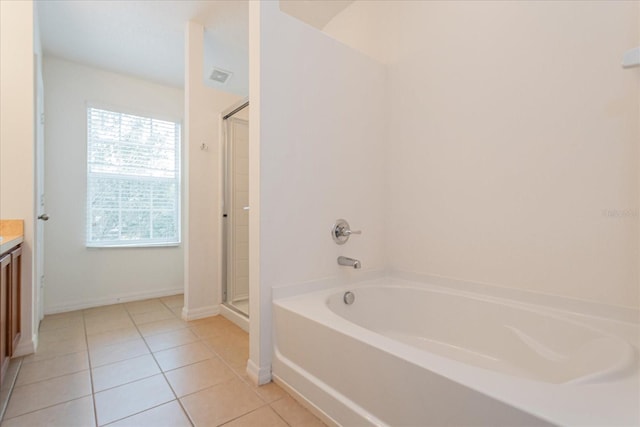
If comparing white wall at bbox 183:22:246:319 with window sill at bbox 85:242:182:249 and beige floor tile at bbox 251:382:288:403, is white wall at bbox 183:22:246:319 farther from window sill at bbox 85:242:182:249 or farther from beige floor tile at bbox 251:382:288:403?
beige floor tile at bbox 251:382:288:403

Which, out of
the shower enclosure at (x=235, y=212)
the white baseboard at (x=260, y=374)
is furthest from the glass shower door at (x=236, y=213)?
the white baseboard at (x=260, y=374)

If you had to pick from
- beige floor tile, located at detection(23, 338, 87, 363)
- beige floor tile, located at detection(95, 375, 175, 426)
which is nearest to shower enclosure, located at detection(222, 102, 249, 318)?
beige floor tile, located at detection(23, 338, 87, 363)

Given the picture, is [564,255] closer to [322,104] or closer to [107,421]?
[322,104]

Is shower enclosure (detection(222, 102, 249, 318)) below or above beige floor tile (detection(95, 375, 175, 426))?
above

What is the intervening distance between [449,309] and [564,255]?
623 mm

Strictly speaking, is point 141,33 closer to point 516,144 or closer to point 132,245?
point 132,245

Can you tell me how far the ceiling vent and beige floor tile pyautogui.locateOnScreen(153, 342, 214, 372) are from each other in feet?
9.08

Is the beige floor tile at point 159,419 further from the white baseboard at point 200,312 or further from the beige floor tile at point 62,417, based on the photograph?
the white baseboard at point 200,312

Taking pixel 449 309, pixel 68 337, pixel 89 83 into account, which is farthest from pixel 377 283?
pixel 89 83

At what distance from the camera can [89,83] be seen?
296 cm

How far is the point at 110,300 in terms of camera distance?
3002mm

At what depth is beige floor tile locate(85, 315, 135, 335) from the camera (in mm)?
2297

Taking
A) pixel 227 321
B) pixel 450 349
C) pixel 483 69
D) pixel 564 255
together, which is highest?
pixel 483 69

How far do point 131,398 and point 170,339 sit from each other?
2.40 feet
